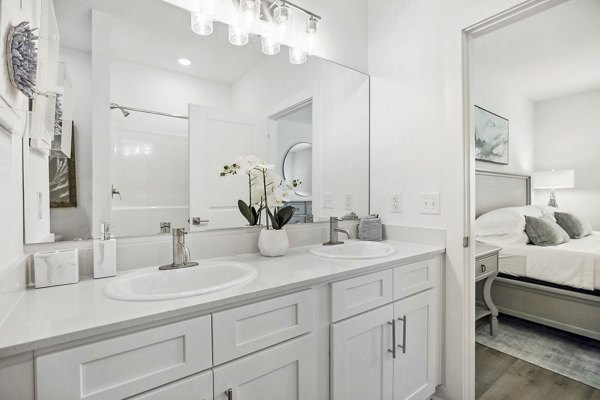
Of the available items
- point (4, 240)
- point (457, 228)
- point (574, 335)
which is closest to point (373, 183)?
point (457, 228)

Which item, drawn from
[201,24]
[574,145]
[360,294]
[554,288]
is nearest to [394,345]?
[360,294]

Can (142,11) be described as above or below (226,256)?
above

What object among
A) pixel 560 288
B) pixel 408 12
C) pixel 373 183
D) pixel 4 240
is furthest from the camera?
pixel 560 288

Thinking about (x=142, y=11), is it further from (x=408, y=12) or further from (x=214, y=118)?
(x=408, y=12)

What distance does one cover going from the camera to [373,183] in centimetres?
196

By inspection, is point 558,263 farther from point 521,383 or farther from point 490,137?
point 490,137

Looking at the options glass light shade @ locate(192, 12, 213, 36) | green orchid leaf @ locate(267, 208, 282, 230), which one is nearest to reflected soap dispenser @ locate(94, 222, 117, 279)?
green orchid leaf @ locate(267, 208, 282, 230)

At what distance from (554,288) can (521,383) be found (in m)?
0.97

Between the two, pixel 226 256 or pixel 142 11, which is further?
pixel 226 256

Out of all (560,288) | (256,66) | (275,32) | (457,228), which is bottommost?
(560,288)

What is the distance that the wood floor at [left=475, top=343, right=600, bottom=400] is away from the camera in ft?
5.49

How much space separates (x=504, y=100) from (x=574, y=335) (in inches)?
106

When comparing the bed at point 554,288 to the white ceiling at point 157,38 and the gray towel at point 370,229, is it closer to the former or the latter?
the gray towel at point 370,229

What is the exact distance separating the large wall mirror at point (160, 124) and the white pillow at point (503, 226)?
2.08 m
